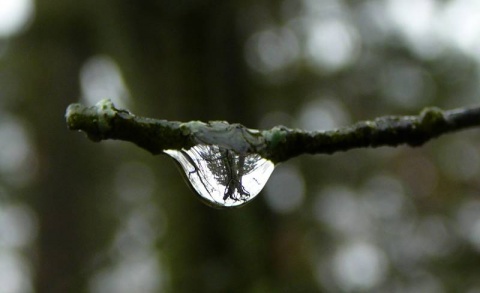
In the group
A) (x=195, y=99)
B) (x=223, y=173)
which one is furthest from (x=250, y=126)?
(x=223, y=173)

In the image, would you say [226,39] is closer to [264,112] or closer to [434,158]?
[264,112]

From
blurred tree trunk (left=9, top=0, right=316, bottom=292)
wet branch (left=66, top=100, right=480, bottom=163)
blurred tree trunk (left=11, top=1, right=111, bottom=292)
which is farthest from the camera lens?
blurred tree trunk (left=11, top=1, right=111, bottom=292)

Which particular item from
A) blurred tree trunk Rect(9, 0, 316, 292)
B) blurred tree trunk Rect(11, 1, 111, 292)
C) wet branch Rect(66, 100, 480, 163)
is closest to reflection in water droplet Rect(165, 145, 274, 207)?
wet branch Rect(66, 100, 480, 163)

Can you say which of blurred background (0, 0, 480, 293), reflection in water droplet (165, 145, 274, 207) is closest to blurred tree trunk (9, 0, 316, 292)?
blurred background (0, 0, 480, 293)

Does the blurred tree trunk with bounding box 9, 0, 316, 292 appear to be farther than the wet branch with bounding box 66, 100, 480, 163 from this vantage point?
Yes

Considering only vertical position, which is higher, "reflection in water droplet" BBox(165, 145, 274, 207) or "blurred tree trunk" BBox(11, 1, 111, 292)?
"blurred tree trunk" BBox(11, 1, 111, 292)

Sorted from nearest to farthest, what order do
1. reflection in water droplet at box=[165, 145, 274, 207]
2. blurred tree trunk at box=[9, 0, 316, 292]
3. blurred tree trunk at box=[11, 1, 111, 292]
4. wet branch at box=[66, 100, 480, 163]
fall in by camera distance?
wet branch at box=[66, 100, 480, 163], reflection in water droplet at box=[165, 145, 274, 207], blurred tree trunk at box=[9, 0, 316, 292], blurred tree trunk at box=[11, 1, 111, 292]

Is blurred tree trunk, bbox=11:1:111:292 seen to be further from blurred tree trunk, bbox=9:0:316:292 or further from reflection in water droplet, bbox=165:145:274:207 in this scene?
reflection in water droplet, bbox=165:145:274:207

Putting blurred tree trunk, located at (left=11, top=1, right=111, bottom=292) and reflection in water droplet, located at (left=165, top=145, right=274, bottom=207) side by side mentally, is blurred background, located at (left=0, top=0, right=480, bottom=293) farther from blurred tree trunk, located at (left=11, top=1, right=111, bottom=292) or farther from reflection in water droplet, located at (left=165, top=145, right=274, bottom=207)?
reflection in water droplet, located at (left=165, top=145, right=274, bottom=207)
